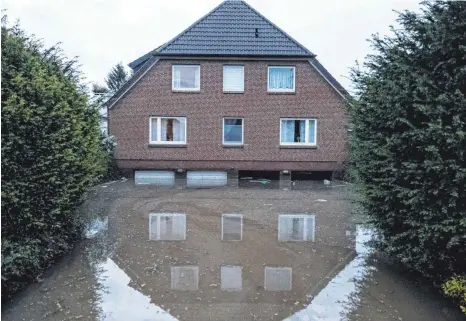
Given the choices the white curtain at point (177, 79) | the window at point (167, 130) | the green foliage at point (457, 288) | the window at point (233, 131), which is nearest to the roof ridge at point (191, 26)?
the white curtain at point (177, 79)

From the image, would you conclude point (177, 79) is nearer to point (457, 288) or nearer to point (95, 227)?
point (95, 227)

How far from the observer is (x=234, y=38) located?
17.8 meters

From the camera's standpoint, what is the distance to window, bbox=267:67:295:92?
1775 cm

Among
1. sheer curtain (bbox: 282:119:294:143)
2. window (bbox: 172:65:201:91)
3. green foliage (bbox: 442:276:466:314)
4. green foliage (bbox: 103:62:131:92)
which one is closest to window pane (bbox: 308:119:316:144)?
sheer curtain (bbox: 282:119:294:143)

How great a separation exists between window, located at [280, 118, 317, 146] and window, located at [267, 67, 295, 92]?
4.46 feet

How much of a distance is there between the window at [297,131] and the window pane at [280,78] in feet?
4.69

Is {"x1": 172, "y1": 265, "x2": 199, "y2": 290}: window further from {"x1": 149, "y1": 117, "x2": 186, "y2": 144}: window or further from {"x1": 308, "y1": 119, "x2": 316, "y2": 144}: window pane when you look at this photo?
{"x1": 308, "y1": 119, "x2": 316, "y2": 144}: window pane

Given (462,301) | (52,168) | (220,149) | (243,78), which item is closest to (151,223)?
(52,168)

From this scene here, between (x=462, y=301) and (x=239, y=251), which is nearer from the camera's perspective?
(x=462, y=301)

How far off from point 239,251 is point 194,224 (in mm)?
2236

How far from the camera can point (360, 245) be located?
24.3 ft

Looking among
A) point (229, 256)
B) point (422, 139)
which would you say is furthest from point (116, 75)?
point (422, 139)

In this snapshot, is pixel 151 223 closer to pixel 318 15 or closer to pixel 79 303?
pixel 79 303

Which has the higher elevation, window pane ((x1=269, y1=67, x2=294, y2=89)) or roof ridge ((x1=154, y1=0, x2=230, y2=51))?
roof ridge ((x1=154, y1=0, x2=230, y2=51))
